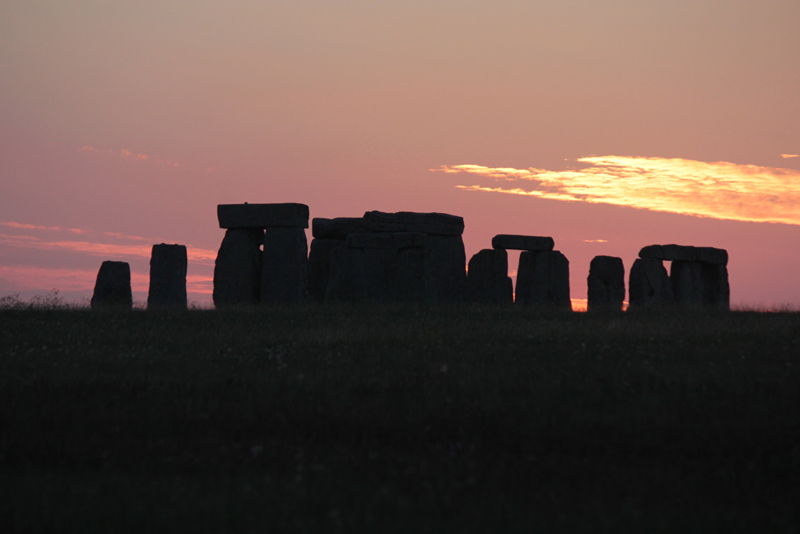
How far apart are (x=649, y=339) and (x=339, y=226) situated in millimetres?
18601

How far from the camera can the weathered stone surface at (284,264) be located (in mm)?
27016

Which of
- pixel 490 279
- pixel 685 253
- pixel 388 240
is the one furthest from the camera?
pixel 490 279

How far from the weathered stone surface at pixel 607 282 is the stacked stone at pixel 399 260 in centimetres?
505

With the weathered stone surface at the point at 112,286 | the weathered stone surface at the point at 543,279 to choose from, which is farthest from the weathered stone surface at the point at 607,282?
the weathered stone surface at the point at 112,286

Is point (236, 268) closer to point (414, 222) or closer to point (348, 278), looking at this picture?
point (348, 278)

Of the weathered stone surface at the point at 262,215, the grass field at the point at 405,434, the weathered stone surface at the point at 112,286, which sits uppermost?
the weathered stone surface at the point at 262,215

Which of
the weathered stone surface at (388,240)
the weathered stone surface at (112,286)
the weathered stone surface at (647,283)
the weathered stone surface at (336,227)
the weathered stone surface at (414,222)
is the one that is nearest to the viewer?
the weathered stone surface at (112,286)

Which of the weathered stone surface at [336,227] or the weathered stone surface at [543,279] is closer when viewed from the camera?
the weathered stone surface at [543,279]

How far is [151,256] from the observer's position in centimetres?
2719

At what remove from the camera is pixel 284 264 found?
27.2m

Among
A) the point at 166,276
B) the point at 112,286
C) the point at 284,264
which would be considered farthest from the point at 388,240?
the point at 112,286

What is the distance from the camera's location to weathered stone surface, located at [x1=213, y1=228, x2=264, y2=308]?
27734 mm

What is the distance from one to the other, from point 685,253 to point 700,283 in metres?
1.63

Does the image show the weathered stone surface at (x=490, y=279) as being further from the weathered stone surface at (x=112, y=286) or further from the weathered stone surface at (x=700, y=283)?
the weathered stone surface at (x=112, y=286)
